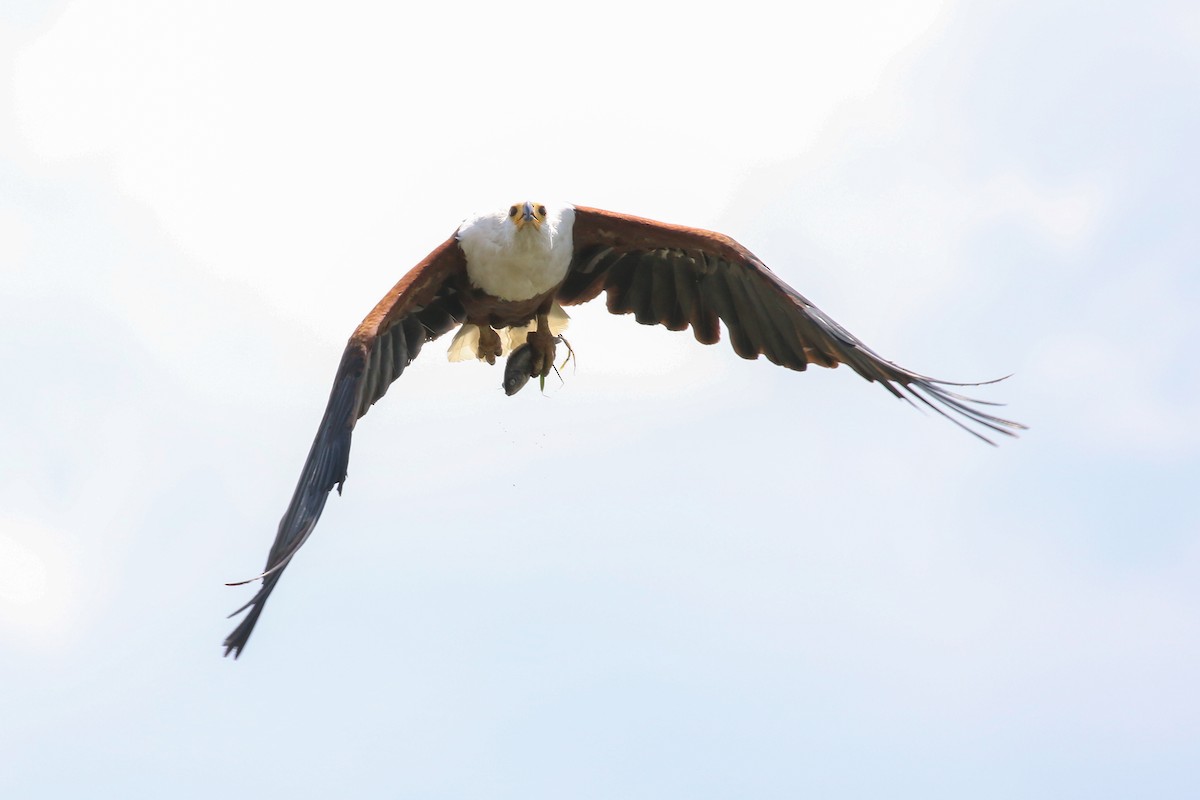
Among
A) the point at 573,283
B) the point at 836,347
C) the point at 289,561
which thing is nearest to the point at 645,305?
the point at 573,283

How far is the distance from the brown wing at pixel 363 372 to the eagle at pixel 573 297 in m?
0.01

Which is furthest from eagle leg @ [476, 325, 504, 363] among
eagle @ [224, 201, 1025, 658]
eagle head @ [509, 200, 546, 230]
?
eagle head @ [509, 200, 546, 230]

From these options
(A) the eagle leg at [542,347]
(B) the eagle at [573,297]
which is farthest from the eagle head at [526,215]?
(A) the eagle leg at [542,347]

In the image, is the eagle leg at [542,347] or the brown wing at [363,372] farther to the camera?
the eagle leg at [542,347]

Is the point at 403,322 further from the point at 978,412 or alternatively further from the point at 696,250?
the point at 978,412

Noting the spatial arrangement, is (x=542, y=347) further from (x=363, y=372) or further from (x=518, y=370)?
(x=363, y=372)

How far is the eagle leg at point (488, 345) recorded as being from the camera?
1163 centimetres

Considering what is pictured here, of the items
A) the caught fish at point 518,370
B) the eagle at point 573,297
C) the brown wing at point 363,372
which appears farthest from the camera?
the caught fish at point 518,370

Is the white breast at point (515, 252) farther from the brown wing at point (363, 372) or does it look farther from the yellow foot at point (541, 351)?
the yellow foot at point (541, 351)

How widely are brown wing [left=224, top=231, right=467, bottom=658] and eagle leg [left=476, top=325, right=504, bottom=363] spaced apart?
0.32 metres

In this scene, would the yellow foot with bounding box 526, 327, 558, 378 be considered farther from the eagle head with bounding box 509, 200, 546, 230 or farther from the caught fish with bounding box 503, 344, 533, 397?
the eagle head with bounding box 509, 200, 546, 230

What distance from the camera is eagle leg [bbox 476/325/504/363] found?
1163 cm

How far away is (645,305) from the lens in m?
11.4

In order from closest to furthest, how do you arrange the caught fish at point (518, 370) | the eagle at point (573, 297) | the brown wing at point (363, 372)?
the brown wing at point (363, 372) → the eagle at point (573, 297) → the caught fish at point (518, 370)
